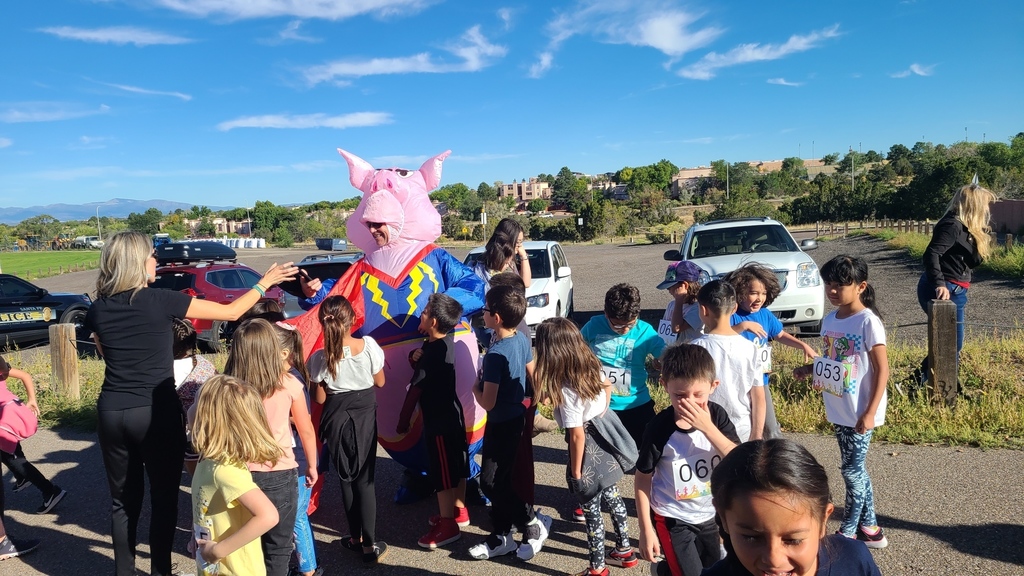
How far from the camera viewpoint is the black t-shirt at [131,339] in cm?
321

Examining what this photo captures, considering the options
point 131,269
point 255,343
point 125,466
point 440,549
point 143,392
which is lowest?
point 440,549

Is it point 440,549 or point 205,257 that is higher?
point 205,257

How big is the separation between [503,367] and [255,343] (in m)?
1.24

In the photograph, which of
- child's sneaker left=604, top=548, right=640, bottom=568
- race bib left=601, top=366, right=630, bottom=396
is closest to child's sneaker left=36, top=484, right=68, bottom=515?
child's sneaker left=604, top=548, right=640, bottom=568

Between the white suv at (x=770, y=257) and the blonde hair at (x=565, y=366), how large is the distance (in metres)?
5.34

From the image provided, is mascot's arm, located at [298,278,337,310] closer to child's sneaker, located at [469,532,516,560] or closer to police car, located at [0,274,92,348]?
child's sneaker, located at [469,532,516,560]

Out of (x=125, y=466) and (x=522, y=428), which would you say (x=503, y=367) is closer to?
(x=522, y=428)

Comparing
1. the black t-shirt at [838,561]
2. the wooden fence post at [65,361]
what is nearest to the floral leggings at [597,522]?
the black t-shirt at [838,561]

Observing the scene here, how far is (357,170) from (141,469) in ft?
7.95

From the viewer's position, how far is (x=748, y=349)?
3.33 m

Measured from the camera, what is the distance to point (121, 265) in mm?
3188

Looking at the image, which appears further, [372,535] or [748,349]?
[372,535]

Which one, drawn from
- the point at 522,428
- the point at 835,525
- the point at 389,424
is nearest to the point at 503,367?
the point at 522,428

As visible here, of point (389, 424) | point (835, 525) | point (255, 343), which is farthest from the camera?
point (389, 424)
